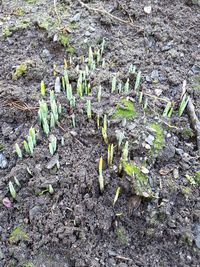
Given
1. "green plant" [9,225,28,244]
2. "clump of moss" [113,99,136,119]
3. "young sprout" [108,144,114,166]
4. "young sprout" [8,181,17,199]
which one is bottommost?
"green plant" [9,225,28,244]

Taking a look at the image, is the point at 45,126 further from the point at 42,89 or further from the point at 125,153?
the point at 125,153

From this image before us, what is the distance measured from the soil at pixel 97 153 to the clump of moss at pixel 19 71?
0.02 metres

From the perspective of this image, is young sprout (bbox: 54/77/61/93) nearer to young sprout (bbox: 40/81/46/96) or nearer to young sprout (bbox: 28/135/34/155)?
young sprout (bbox: 40/81/46/96)

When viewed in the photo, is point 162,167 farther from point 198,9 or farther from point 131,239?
point 198,9

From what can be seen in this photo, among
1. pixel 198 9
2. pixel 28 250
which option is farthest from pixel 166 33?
pixel 28 250

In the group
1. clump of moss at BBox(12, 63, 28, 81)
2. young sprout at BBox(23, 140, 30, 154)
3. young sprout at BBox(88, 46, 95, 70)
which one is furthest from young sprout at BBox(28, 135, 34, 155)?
young sprout at BBox(88, 46, 95, 70)

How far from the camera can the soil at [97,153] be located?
74.1 inches

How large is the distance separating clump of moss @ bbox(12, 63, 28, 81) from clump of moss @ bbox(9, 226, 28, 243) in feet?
3.50

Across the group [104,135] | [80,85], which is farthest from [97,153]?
[80,85]

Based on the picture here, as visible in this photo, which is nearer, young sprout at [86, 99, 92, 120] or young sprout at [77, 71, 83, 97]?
young sprout at [86, 99, 92, 120]

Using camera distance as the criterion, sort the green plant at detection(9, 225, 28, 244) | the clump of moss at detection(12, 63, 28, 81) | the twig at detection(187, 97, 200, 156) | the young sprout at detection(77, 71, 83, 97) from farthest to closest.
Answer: the clump of moss at detection(12, 63, 28, 81) → the young sprout at detection(77, 71, 83, 97) → the twig at detection(187, 97, 200, 156) → the green plant at detection(9, 225, 28, 244)

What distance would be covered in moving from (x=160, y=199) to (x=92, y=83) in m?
0.90

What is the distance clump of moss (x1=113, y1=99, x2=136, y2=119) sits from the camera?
2.30m

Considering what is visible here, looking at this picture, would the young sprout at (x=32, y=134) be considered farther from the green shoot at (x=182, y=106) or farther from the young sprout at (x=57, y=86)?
the green shoot at (x=182, y=106)
